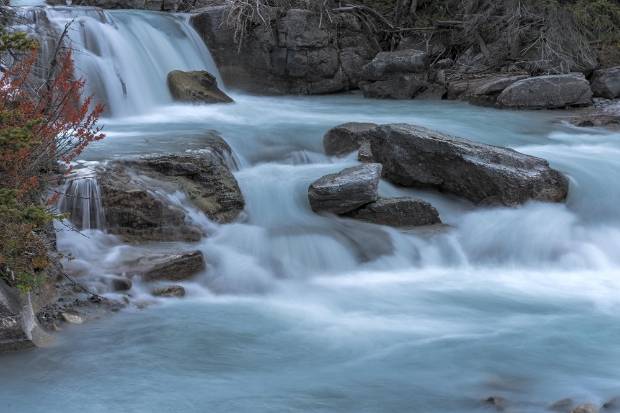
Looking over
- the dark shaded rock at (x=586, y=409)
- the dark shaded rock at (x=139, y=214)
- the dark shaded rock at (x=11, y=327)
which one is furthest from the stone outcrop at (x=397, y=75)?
the dark shaded rock at (x=586, y=409)

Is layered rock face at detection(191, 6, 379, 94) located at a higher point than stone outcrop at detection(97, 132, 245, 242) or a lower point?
higher

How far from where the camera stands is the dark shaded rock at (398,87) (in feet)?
50.6

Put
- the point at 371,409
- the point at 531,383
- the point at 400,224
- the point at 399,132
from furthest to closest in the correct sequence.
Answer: the point at 399,132, the point at 400,224, the point at 531,383, the point at 371,409

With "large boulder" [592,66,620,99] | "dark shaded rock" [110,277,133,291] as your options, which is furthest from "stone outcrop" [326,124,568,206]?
"large boulder" [592,66,620,99]

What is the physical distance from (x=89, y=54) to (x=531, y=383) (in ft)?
32.9

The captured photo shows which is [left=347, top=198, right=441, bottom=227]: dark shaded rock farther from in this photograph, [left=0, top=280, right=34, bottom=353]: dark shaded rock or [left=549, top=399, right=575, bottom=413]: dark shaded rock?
[left=0, top=280, right=34, bottom=353]: dark shaded rock

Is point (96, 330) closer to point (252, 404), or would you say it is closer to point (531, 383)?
point (252, 404)

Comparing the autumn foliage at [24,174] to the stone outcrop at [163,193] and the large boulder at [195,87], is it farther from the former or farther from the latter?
the large boulder at [195,87]

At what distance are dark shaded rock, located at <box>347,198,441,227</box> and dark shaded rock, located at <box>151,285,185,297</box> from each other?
2489 millimetres

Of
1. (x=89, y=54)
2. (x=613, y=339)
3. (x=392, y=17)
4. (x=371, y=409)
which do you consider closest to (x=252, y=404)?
(x=371, y=409)

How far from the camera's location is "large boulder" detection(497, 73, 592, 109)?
1390 centimetres

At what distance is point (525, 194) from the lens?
888 cm

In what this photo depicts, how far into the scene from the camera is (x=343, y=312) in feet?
21.5

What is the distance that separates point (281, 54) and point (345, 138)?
232 inches
